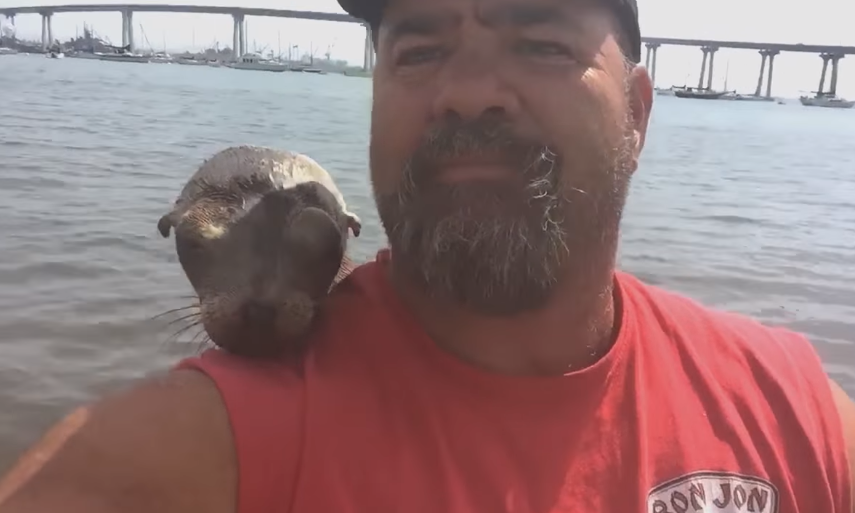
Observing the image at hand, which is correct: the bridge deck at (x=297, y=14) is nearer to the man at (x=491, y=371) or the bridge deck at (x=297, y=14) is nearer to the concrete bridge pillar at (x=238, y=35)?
the concrete bridge pillar at (x=238, y=35)

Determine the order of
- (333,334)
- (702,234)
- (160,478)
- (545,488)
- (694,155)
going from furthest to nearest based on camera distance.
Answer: (694,155) < (702,234) < (333,334) < (545,488) < (160,478)

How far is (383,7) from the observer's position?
250 cm

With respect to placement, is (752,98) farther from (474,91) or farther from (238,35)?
(474,91)

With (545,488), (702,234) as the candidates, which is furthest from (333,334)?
(702,234)

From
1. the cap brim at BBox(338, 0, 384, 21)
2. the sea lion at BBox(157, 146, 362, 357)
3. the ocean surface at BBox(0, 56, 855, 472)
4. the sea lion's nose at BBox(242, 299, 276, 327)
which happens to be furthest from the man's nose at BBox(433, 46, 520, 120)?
the ocean surface at BBox(0, 56, 855, 472)

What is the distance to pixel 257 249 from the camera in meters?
2.18

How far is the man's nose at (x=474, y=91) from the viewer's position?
2266mm

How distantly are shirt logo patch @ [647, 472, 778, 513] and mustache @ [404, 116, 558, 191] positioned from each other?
831mm

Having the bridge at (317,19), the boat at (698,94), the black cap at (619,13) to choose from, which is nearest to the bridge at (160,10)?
the bridge at (317,19)

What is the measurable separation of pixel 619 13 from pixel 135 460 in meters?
1.77

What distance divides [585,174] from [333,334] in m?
0.79

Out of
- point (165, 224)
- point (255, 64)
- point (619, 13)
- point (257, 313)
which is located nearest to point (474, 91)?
point (619, 13)

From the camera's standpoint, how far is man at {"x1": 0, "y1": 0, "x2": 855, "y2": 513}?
1898 millimetres

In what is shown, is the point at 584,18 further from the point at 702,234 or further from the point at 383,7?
the point at 702,234
